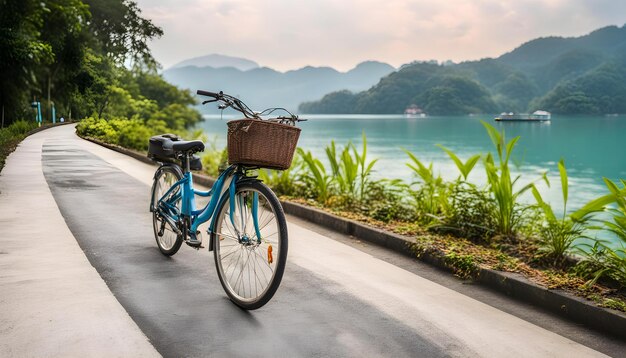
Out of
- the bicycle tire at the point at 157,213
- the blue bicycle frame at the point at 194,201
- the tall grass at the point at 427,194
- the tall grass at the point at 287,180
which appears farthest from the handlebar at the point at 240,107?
the tall grass at the point at 287,180

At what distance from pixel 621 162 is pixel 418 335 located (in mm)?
61320

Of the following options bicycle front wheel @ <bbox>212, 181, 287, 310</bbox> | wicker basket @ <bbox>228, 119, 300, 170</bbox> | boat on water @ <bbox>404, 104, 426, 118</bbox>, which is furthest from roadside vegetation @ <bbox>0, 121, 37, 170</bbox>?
boat on water @ <bbox>404, 104, 426, 118</bbox>

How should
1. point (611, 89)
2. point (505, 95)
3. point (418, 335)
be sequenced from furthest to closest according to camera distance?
1. point (505, 95)
2. point (611, 89)
3. point (418, 335)

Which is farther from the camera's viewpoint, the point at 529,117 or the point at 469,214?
the point at 529,117

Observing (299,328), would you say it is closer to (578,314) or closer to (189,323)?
(189,323)

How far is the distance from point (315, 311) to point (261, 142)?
1314mm

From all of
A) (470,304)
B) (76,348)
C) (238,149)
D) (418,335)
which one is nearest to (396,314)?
(418,335)

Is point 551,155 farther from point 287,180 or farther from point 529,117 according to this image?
point 287,180

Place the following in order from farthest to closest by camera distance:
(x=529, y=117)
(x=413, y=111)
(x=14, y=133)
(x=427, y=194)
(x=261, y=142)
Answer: (x=413, y=111) < (x=529, y=117) < (x=14, y=133) < (x=427, y=194) < (x=261, y=142)

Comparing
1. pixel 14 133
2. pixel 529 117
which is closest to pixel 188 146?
pixel 14 133

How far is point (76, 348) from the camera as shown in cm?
337

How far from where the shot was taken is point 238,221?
4191 millimetres

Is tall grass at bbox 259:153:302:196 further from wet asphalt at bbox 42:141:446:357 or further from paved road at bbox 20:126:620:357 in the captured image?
wet asphalt at bbox 42:141:446:357

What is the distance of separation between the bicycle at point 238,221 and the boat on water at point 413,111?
124722mm
